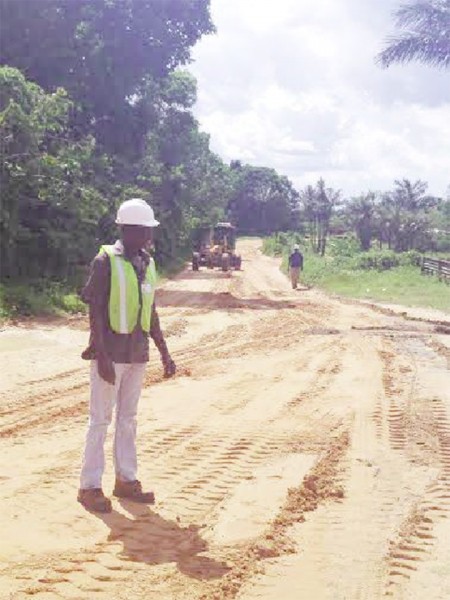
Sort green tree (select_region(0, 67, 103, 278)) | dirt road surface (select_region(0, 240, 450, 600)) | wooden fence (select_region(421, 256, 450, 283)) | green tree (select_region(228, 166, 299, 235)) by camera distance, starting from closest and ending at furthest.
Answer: dirt road surface (select_region(0, 240, 450, 600)) → green tree (select_region(0, 67, 103, 278)) → wooden fence (select_region(421, 256, 450, 283)) → green tree (select_region(228, 166, 299, 235))

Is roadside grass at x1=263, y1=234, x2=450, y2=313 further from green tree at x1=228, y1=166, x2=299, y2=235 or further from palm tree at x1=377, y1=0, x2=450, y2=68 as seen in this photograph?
green tree at x1=228, y1=166, x2=299, y2=235

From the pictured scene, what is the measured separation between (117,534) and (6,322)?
1151 cm

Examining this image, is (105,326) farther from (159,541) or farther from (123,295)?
(159,541)

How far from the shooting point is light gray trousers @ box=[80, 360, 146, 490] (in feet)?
17.7

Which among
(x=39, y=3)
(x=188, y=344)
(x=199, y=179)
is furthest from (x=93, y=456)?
(x=199, y=179)

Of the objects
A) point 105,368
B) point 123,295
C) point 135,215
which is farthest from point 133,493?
point 135,215

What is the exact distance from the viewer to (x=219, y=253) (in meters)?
40.7

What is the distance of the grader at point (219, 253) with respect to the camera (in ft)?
131

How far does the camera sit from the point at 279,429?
804cm

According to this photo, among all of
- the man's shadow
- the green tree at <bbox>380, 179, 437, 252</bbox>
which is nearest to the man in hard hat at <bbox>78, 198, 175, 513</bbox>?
the man's shadow

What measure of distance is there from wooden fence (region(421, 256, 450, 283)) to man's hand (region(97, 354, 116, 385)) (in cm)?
2909

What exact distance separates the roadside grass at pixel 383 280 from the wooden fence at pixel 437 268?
347 millimetres

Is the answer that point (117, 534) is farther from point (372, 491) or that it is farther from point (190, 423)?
point (190, 423)

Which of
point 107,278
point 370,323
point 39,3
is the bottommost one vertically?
point 370,323
